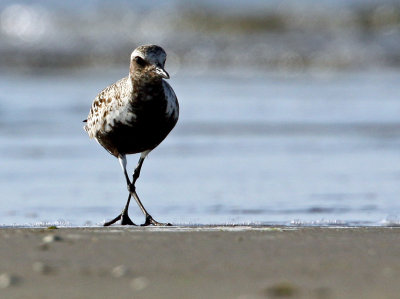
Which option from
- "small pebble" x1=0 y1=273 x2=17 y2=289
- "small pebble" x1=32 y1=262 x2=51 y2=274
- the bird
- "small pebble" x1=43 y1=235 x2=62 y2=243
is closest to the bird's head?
the bird

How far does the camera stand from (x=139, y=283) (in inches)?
154

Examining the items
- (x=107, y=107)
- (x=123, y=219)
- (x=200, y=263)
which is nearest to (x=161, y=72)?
(x=107, y=107)

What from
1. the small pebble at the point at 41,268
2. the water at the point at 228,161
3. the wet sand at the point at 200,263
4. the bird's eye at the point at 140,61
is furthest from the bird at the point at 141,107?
the small pebble at the point at 41,268

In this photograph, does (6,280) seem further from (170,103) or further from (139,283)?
(170,103)

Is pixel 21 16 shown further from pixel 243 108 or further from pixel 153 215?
pixel 153 215

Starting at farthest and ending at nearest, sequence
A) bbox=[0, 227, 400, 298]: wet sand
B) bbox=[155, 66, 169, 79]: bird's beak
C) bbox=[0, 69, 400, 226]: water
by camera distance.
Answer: bbox=[0, 69, 400, 226]: water < bbox=[155, 66, 169, 79]: bird's beak < bbox=[0, 227, 400, 298]: wet sand

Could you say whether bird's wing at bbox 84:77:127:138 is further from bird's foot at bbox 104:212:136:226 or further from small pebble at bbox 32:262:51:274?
small pebble at bbox 32:262:51:274

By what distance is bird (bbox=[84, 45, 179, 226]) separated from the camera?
6.45 m

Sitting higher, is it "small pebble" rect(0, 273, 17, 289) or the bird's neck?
the bird's neck

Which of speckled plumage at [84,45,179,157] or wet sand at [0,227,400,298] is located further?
speckled plumage at [84,45,179,157]

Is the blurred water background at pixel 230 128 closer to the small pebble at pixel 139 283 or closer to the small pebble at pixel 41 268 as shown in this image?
the small pebble at pixel 41 268

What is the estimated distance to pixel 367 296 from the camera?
3.65 m

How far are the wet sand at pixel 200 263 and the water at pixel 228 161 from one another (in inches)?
58.9

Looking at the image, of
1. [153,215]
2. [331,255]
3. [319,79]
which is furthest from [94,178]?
[319,79]
